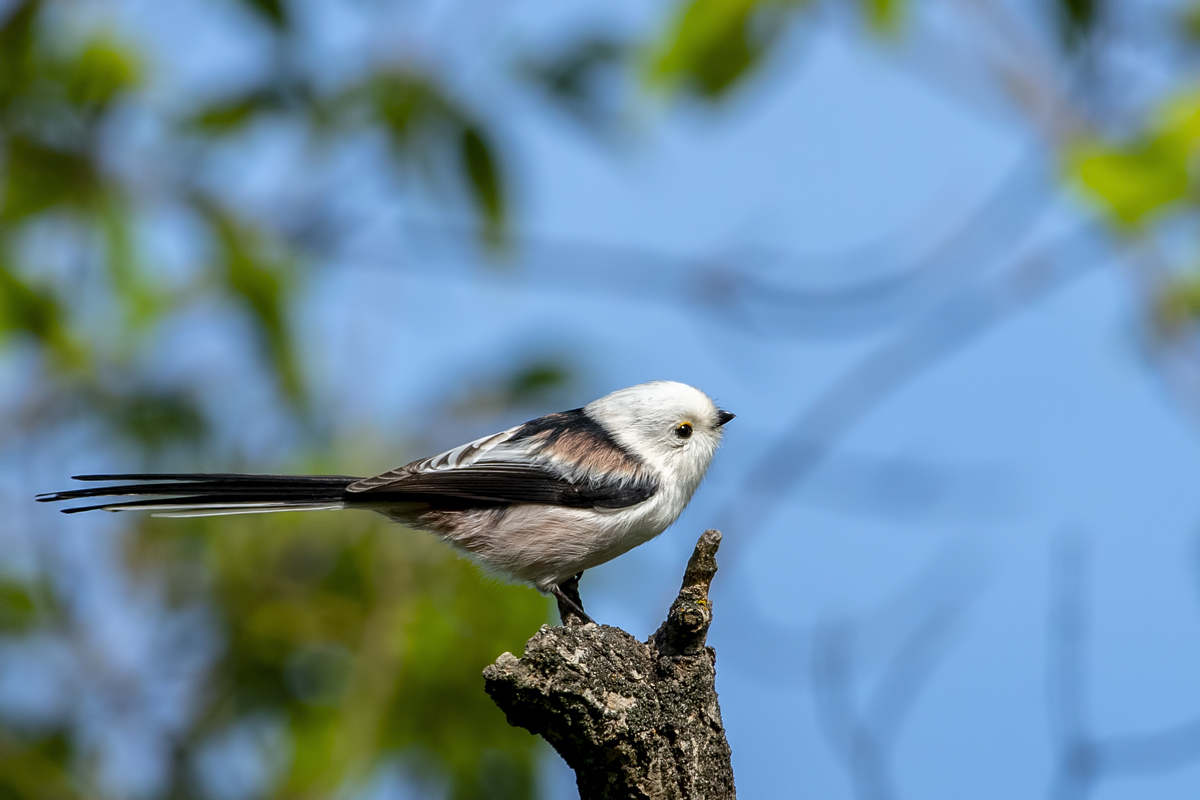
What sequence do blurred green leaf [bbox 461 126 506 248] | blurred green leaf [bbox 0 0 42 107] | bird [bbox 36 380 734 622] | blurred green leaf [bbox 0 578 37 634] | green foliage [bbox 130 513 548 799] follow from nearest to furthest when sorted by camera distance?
blurred green leaf [bbox 0 0 42 107], bird [bbox 36 380 734 622], green foliage [bbox 130 513 548 799], blurred green leaf [bbox 461 126 506 248], blurred green leaf [bbox 0 578 37 634]

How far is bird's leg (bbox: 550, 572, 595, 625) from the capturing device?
2.49m

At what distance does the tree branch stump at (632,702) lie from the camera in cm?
163

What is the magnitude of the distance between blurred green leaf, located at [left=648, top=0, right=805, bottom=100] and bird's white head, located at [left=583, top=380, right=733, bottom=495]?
3.50 ft

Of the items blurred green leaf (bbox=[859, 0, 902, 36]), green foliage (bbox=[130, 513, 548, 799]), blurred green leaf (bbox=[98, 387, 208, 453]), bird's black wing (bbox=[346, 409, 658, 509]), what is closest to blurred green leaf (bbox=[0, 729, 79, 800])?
green foliage (bbox=[130, 513, 548, 799])

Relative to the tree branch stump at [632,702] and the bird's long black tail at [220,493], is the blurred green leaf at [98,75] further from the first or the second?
the tree branch stump at [632,702]

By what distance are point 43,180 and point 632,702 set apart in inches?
77.2

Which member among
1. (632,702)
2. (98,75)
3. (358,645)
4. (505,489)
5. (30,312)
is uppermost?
(98,75)

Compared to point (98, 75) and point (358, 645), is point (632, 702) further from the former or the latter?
point (98, 75)

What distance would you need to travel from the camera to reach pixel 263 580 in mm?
3191

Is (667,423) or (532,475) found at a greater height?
(667,423)

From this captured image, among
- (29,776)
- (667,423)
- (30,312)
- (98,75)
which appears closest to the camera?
(30,312)

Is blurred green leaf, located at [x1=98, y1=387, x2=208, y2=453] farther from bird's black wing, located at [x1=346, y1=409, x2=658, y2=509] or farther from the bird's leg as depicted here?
the bird's leg

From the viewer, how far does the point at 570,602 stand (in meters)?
2.46

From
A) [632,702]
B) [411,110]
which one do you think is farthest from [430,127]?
[632,702]
